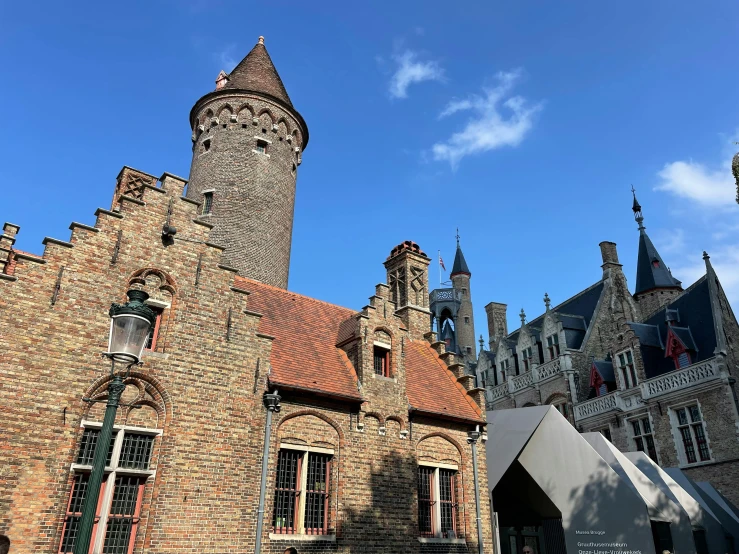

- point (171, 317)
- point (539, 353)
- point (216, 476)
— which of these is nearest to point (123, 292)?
point (171, 317)

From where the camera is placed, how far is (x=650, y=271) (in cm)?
3634

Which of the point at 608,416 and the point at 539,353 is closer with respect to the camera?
the point at 608,416

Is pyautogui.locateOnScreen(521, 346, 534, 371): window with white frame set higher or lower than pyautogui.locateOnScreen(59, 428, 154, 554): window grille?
higher

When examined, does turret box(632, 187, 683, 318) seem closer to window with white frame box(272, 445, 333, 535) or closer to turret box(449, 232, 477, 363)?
turret box(449, 232, 477, 363)

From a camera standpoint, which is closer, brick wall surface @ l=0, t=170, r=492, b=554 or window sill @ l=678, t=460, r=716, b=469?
brick wall surface @ l=0, t=170, r=492, b=554

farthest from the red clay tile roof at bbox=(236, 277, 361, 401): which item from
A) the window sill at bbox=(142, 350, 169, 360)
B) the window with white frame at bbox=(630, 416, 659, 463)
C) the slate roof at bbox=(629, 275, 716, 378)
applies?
the slate roof at bbox=(629, 275, 716, 378)

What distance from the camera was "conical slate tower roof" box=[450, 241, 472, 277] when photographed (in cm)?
6653

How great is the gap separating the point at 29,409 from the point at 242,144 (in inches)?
542

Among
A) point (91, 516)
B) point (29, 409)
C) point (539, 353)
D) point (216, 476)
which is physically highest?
point (539, 353)

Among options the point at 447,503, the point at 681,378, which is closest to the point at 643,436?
the point at 681,378

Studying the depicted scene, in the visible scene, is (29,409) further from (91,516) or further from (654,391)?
(654,391)

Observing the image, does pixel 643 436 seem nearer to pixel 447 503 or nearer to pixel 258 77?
pixel 447 503

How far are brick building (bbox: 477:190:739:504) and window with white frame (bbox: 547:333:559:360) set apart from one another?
0.22 ft

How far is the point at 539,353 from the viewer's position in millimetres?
35812
